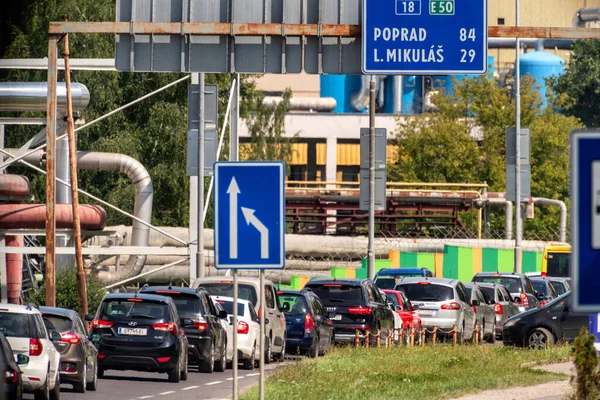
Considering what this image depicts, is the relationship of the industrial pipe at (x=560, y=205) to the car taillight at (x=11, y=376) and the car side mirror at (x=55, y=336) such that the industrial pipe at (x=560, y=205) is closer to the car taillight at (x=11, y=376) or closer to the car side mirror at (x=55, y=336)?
the car side mirror at (x=55, y=336)

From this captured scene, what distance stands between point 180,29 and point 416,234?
48957 millimetres

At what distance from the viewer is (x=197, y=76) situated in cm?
3938

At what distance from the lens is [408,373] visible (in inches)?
890

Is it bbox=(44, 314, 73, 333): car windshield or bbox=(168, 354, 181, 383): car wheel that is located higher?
bbox=(44, 314, 73, 333): car windshield

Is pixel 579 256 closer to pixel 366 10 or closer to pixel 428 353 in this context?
pixel 366 10

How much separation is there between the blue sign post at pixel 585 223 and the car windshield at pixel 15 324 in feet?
42.7

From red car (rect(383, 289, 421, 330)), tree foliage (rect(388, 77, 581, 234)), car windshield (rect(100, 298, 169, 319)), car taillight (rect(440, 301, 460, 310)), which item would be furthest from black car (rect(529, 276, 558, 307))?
tree foliage (rect(388, 77, 581, 234))

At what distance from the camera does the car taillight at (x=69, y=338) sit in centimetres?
2122

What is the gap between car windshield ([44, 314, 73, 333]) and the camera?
2152 centimetres

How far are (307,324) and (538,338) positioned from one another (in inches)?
201

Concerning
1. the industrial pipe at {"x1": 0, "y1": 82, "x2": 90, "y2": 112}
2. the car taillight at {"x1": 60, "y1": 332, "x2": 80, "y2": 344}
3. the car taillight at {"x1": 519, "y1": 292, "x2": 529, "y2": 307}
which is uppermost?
the industrial pipe at {"x1": 0, "y1": 82, "x2": 90, "y2": 112}

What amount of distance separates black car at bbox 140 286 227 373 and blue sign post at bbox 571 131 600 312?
19.0m

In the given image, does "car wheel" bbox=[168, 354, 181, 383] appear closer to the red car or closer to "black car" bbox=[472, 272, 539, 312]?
the red car

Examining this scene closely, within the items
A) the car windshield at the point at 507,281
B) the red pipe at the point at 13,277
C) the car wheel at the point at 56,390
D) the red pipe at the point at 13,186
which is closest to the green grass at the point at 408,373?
the car wheel at the point at 56,390
